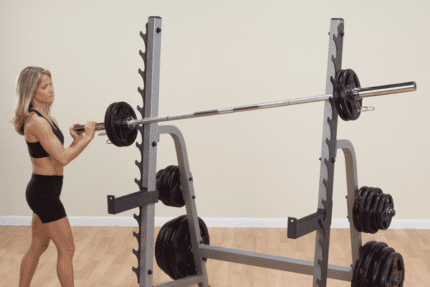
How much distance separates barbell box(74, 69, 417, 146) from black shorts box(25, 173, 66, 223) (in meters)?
0.25

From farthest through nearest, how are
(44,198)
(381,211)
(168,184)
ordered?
(168,184) < (44,198) < (381,211)

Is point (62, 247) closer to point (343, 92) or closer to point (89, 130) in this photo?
point (89, 130)

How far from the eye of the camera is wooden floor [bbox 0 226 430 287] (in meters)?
2.88

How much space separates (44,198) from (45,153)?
186 mm

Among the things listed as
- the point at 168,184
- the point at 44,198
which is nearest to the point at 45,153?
the point at 44,198

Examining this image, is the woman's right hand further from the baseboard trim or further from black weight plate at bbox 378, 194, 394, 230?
the baseboard trim

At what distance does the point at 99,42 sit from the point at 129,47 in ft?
0.71

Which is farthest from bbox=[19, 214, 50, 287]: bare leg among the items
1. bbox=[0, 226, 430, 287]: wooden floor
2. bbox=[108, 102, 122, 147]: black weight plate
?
bbox=[108, 102, 122, 147]: black weight plate

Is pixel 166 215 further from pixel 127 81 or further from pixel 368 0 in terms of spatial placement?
pixel 368 0

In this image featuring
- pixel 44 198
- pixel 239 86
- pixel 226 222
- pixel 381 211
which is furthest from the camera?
pixel 226 222

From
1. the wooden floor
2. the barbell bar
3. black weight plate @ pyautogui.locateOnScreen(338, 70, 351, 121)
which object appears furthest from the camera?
the wooden floor

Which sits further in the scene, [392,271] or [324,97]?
[392,271]

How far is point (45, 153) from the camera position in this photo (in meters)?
2.28

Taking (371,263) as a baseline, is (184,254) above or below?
below
